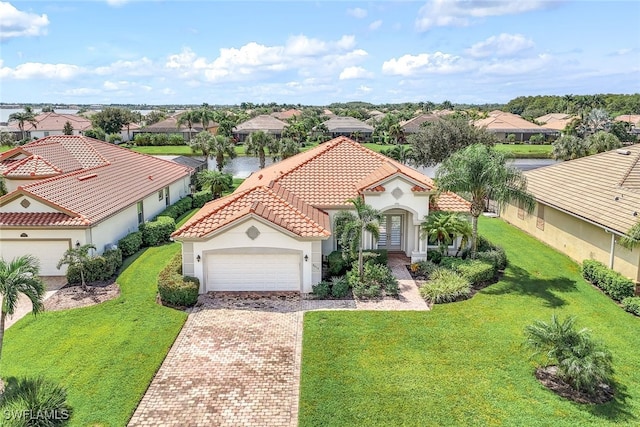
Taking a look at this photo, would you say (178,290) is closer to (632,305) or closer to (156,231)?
(156,231)

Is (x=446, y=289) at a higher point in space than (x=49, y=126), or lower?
lower

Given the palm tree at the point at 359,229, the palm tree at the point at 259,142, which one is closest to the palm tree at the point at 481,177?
the palm tree at the point at 359,229

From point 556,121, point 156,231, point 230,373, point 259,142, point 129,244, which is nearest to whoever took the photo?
point 230,373

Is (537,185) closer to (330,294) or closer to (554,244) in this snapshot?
(554,244)

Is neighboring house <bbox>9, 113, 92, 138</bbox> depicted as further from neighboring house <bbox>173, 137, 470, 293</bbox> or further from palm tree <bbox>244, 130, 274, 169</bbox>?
neighboring house <bbox>173, 137, 470, 293</bbox>

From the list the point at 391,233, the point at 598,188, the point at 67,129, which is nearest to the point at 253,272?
the point at 391,233

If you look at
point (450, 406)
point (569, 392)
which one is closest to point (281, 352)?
point (450, 406)
